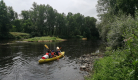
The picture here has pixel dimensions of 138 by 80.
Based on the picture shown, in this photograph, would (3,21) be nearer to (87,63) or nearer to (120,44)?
(87,63)

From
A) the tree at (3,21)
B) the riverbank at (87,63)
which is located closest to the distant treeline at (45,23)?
the tree at (3,21)

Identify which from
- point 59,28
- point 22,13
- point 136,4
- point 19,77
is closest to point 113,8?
point 136,4

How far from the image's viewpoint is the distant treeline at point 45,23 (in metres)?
44.6

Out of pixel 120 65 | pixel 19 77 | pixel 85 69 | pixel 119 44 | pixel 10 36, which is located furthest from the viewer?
pixel 10 36

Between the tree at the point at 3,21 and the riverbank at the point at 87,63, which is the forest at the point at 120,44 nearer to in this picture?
the riverbank at the point at 87,63

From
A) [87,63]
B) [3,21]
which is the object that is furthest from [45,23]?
[87,63]

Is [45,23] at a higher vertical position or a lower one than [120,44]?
higher

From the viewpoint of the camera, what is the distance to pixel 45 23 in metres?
58.4

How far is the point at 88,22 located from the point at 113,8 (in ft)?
196

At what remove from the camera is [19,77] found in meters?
7.69

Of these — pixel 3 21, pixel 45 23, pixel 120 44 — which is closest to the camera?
pixel 120 44

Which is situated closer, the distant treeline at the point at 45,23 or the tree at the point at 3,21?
the tree at the point at 3,21

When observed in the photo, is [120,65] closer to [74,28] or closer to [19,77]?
[19,77]

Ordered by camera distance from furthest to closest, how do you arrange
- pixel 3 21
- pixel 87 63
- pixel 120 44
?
pixel 3 21 < pixel 120 44 < pixel 87 63
